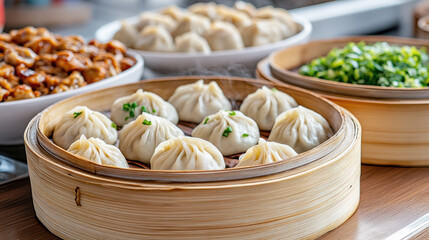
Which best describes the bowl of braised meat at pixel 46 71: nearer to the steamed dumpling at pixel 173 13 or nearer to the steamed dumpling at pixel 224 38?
the steamed dumpling at pixel 224 38

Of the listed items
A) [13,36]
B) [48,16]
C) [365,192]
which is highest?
[13,36]

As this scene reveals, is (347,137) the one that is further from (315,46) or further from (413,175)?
(315,46)

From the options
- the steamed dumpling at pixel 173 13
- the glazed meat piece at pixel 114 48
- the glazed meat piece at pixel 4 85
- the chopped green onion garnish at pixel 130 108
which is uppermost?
the glazed meat piece at pixel 4 85

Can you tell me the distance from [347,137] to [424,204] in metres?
0.40

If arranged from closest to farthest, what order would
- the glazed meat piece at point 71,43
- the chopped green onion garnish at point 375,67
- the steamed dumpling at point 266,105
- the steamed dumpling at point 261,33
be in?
1. the steamed dumpling at point 266,105
2. the chopped green onion garnish at point 375,67
3. the glazed meat piece at point 71,43
4. the steamed dumpling at point 261,33

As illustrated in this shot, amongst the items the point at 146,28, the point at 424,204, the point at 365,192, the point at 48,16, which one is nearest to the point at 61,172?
the point at 365,192

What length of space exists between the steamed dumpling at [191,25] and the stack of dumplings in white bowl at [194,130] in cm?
97

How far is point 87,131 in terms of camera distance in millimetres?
1973

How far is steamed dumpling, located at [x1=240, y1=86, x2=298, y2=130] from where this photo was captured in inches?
85.9

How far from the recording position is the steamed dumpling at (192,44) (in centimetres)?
306

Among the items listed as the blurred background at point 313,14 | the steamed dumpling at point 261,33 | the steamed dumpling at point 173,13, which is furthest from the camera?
the blurred background at point 313,14

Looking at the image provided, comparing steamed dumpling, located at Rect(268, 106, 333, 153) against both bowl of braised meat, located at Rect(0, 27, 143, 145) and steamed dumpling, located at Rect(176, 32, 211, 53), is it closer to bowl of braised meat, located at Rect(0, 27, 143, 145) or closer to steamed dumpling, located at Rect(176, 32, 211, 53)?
bowl of braised meat, located at Rect(0, 27, 143, 145)

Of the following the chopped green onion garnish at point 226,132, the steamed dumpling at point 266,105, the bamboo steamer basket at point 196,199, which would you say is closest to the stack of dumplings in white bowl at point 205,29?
the steamed dumpling at point 266,105

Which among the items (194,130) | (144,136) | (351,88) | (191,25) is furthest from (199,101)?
(191,25)
